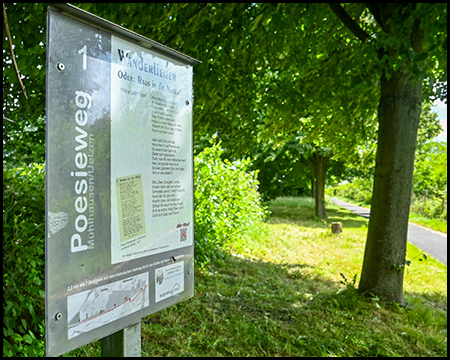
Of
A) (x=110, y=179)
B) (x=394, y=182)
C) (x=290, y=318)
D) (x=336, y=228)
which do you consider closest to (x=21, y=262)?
(x=110, y=179)

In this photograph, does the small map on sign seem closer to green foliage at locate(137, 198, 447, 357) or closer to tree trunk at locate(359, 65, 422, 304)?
green foliage at locate(137, 198, 447, 357)

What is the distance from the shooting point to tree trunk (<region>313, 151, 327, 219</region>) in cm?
1578

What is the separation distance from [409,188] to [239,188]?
3467mm

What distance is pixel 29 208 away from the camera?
289 cm

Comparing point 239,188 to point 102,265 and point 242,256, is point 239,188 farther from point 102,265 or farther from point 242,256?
point 102,265

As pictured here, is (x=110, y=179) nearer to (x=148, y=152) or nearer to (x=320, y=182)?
(x=148, y=152)

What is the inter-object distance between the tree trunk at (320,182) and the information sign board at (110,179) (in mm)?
14506

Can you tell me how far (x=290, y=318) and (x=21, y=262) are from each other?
2.85 m

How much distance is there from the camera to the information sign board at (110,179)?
4.50 feet

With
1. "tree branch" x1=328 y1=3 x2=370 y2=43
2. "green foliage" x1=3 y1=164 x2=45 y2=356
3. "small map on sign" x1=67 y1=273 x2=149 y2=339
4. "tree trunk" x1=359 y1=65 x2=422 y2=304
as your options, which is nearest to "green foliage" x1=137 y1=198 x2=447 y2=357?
"tree trunk" x1=359 y1=65 x2=422 y2=304

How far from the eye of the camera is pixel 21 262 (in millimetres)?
2674

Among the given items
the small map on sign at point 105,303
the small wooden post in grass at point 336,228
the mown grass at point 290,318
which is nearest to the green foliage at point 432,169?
the small wooden post in grass at point 336,228

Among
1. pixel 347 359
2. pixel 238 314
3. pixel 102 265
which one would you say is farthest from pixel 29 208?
pixel 347 359

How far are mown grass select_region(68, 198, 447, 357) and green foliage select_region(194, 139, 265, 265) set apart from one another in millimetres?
512
